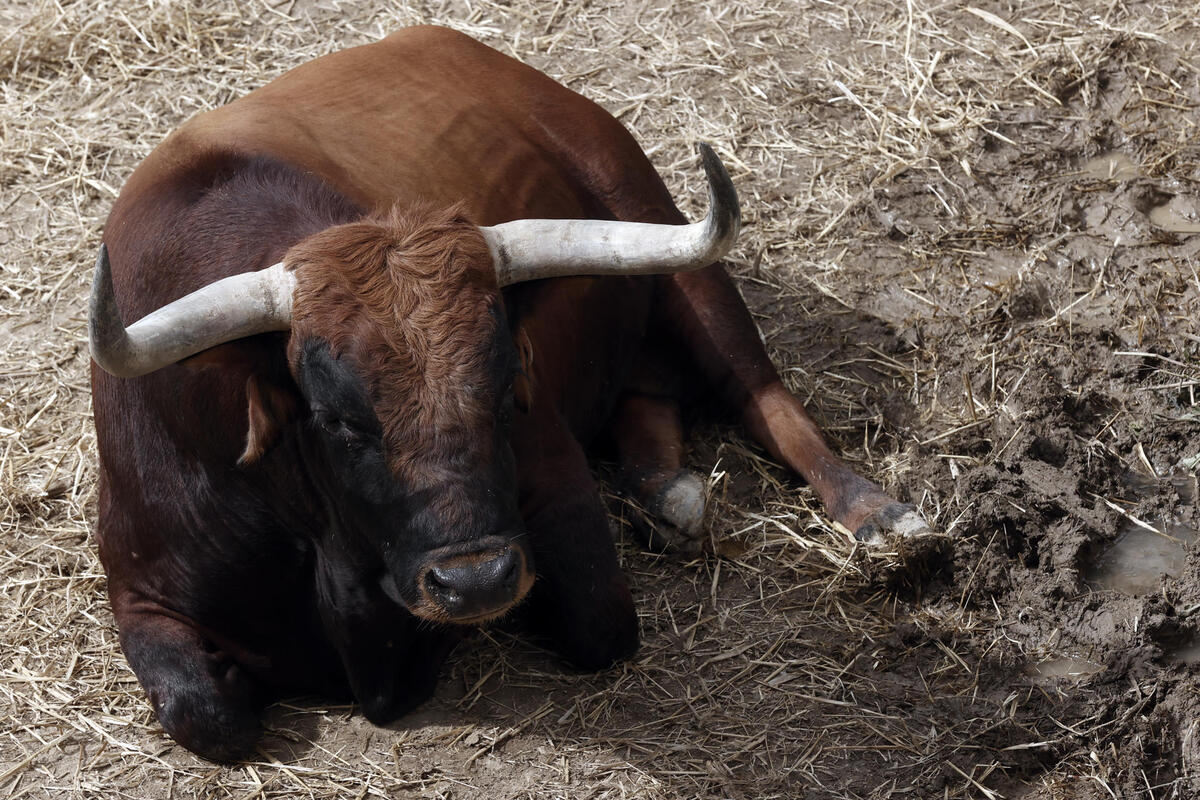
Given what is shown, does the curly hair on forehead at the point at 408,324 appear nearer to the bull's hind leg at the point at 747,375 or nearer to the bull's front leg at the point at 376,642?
the bull's front leg at the point at 376,642

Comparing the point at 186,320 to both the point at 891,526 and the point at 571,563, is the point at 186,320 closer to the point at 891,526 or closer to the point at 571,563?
the point at 571,563

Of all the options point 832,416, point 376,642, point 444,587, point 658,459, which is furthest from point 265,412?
point 832,416

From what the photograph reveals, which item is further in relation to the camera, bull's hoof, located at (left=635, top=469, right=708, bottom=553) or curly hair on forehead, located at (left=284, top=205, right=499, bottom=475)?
bull's hoof, located at (left=635, top=469, right=708, bottom=553)

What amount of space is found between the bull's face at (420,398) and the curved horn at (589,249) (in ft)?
0.32

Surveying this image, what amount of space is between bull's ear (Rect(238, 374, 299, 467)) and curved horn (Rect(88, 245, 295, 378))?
19 centimetres

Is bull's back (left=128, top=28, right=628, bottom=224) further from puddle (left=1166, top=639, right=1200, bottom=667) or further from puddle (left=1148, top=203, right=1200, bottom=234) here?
puddle (left=1166, top=639, right=1200, bottom=667)

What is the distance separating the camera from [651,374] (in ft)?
17.7

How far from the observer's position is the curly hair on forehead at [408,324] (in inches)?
129

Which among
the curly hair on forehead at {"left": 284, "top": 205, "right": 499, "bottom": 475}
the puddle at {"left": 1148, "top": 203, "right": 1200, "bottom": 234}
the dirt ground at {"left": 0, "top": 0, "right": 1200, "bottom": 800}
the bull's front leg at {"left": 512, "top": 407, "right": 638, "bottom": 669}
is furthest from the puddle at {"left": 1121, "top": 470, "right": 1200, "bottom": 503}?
the curly hair on forehead at {"left": 284, "top": 205, "right": 499, "bottom": 475}

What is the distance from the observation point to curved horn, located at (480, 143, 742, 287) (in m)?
3.50

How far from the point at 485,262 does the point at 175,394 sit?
1.01m

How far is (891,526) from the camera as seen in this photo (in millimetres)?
4613

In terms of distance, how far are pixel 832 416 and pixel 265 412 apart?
2512mm

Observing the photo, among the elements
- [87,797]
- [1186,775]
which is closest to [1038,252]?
[1186,775]
